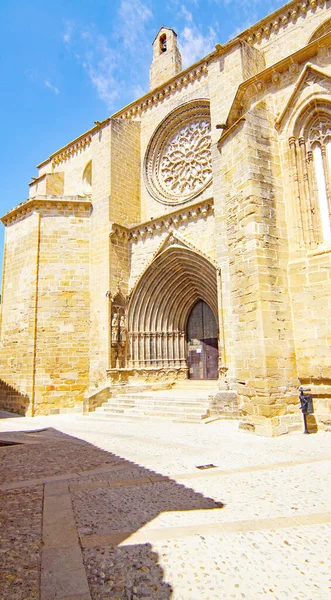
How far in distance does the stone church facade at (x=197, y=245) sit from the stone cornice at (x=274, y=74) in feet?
0.09

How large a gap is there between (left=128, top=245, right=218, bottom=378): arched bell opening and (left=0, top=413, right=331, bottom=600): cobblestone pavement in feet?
22.0

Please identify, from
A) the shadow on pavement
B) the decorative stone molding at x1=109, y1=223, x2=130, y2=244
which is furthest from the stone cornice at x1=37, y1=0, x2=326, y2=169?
the shadow on pavement

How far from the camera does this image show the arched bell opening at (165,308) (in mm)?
11867

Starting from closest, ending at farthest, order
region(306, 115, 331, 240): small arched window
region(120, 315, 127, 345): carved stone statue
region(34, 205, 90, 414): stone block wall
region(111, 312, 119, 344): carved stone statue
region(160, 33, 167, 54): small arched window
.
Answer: region(306, 115, 331, 240): small arched window
region(111, 312, 119, 344): carved stone statue
region(34, 205, 90, 414): stone block wall
region(120, 315, 127, 345): carved stone statue
region(160, 33, 167, 54): small arched window

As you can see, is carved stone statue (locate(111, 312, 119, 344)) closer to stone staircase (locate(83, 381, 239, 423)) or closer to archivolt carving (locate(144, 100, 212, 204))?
stone staircase (locate(83, 381, 239, 423))

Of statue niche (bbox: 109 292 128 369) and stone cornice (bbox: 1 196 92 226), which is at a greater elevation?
stone cornice (bbox: 1 196 92 226)

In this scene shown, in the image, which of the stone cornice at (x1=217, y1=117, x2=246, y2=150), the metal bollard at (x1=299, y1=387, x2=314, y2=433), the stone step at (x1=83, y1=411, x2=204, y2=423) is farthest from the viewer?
the stone step at (x1=83, y1=411, x2=204, y2=423)

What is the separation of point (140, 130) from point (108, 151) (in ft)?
6.76

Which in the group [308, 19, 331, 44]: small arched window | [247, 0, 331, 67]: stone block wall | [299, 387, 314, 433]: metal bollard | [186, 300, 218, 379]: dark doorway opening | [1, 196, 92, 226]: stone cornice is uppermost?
[247, 0, 331, 67]: stone block wall

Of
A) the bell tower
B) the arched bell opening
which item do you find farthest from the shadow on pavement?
the bell tower

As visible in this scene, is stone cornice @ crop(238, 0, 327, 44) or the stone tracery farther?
the stone tracery

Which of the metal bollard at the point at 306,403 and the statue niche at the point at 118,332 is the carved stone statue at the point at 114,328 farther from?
the metal bollard at the point at 306,403

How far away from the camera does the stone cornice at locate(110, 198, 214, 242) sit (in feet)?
35.2

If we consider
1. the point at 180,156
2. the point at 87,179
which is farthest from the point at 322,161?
the point at 87,179
